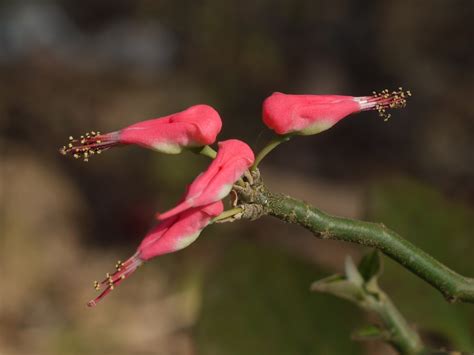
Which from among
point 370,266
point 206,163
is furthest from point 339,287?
point 206,163

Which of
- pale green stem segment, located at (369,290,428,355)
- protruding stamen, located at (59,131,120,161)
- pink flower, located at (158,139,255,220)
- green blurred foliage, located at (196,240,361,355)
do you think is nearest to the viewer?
pink flower, located at (158,139,255,220)

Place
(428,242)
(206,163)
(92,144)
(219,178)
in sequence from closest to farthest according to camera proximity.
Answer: (219,178)
(92,144)
(428,242)
(206,163)

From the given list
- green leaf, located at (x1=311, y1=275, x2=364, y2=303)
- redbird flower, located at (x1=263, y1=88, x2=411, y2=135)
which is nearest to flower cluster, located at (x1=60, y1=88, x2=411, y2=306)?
redbird flower, located at (x1=263, y1=88, x2=411, y2=135)

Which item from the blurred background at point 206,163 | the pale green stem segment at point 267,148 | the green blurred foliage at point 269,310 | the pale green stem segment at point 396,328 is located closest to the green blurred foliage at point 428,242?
the blurred background at point 206,163

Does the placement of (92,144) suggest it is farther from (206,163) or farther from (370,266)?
(206,163)

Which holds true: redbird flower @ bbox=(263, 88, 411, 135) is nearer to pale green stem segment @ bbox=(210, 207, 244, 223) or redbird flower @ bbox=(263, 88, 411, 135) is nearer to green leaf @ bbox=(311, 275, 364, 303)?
pale green stem segment @ bbox=(210, 207, 244, 223)
